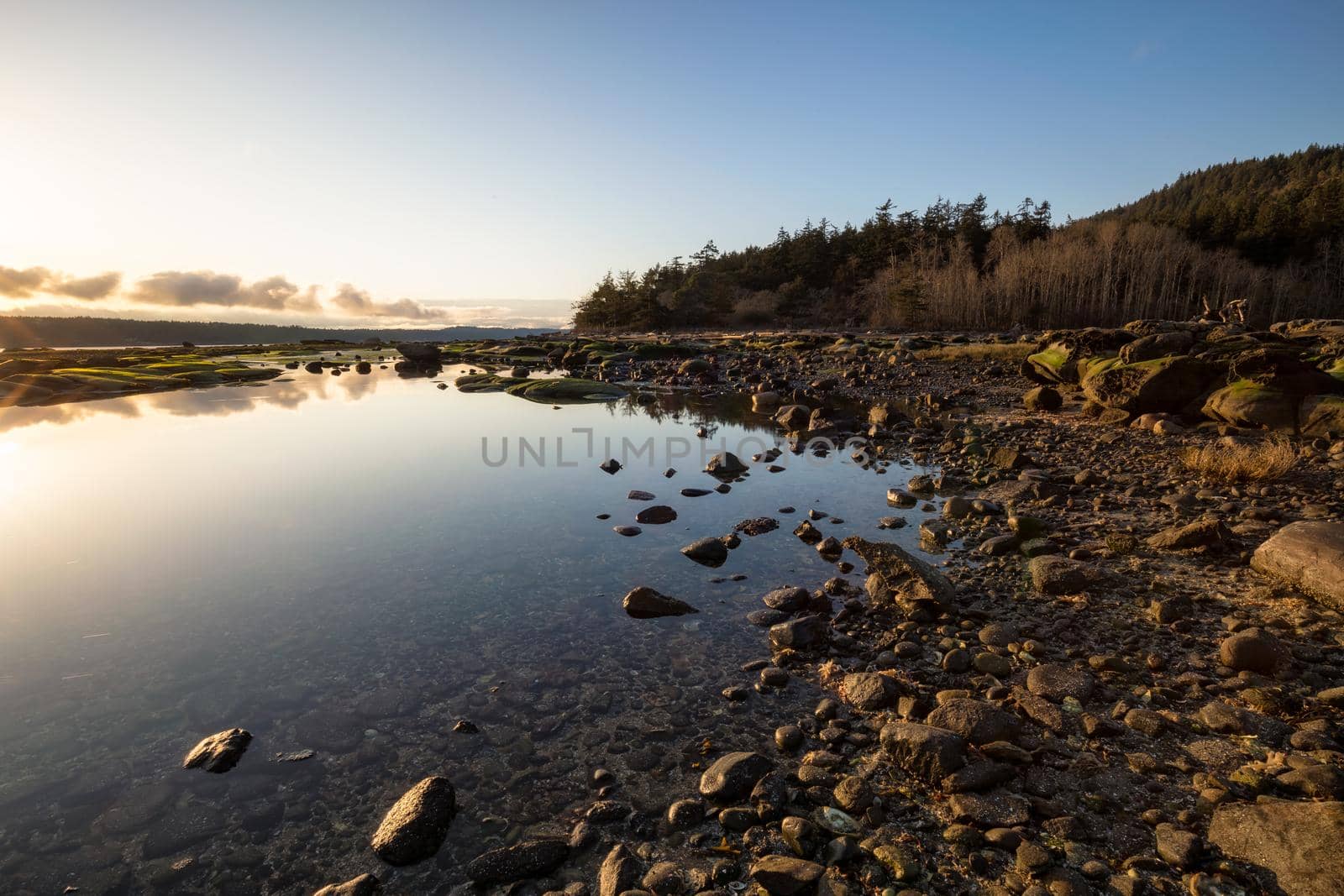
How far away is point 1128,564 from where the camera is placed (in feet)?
25.3

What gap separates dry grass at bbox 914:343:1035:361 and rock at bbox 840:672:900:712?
3251 cm

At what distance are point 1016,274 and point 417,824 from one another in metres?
75.7

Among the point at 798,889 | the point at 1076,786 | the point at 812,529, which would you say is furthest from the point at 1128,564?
the point at 798,889

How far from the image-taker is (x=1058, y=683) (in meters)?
5.27

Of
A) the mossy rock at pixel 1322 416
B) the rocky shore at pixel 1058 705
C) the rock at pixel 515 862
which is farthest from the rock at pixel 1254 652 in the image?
the mossy rock at pixel 1322 416

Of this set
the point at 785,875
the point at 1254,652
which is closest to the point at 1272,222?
the point at 1254,652

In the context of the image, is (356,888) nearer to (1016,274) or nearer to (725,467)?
(725,467)

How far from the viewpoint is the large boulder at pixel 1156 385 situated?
1548cm

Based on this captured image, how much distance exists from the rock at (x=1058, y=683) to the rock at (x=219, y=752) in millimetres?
7183

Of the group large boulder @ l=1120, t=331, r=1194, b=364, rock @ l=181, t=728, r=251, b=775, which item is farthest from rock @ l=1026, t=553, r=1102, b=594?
large boulder @ l=1120, t=331, r=1194, b=364

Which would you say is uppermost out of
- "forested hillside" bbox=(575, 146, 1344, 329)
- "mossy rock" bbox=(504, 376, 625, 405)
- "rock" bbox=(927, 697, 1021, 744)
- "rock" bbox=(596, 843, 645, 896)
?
"forested hillside" bbox=(575, 146, 1344, 329)

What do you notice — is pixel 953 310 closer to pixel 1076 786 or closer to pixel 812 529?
pixel 812 529

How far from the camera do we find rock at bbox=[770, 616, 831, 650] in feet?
20.6

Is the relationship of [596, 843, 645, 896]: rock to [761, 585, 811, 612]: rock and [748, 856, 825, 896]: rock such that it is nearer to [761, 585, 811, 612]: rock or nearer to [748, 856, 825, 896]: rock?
[748, 856, 825, 896]: rock
